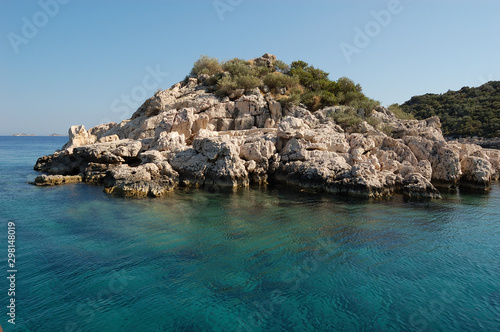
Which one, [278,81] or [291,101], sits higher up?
[278,81]

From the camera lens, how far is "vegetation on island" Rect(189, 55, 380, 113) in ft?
111

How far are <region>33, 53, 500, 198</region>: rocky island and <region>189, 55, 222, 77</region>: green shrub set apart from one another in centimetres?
582

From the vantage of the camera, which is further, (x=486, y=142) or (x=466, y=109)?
(x=466, y=109)

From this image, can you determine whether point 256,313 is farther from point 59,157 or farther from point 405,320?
point 59,157

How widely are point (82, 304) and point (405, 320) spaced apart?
320 inches

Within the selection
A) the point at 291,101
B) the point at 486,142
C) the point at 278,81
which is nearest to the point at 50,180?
the point at 291,101

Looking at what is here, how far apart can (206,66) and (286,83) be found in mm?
11219

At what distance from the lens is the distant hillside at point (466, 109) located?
57.2m

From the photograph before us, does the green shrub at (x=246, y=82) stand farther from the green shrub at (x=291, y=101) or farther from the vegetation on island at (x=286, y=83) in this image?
the green shrub at (x=291, y=101)

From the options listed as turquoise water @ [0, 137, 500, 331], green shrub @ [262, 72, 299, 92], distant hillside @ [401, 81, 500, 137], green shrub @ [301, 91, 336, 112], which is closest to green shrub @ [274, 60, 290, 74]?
green shrub @ [262, 72, 299, 92]

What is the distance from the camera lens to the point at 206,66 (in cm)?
4012

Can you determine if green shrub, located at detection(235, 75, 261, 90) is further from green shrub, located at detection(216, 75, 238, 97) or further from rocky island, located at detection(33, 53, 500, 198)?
green shrub, located at detection(216, 75, 238, 97)

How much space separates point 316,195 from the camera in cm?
1980

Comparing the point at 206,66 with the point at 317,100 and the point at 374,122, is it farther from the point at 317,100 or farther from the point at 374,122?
the point at 374,122
